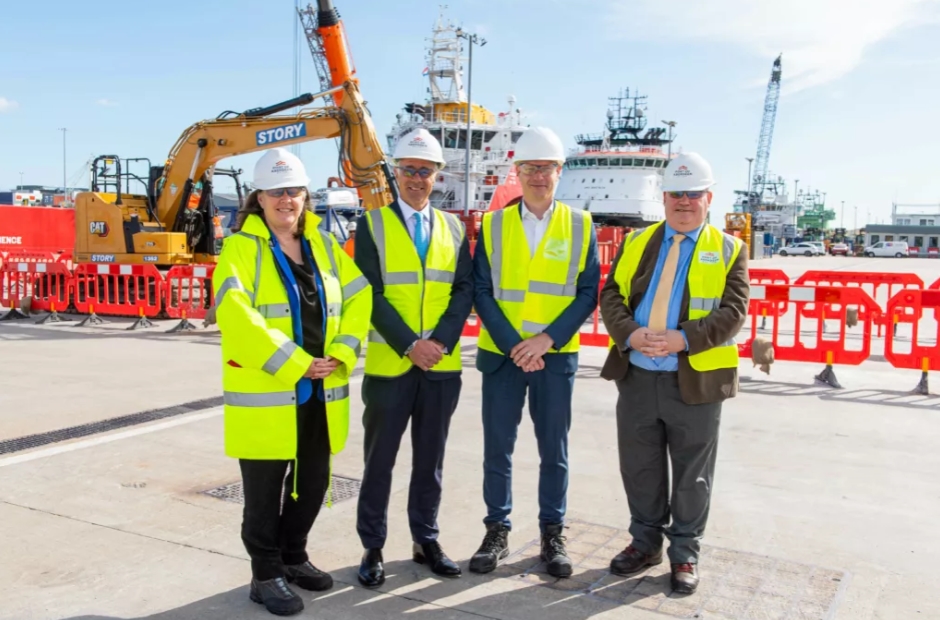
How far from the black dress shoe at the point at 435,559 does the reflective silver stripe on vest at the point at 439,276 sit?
1307mm

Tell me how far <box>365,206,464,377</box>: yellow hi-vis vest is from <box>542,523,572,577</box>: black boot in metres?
0.97

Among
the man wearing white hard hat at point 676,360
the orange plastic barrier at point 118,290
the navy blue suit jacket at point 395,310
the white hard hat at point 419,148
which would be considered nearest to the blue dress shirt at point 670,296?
the man wearing white hard hat at point 676,360

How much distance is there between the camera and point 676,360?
13.1ft

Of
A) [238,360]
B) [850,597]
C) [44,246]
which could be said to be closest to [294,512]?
[238,360]

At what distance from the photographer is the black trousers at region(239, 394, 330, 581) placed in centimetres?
360

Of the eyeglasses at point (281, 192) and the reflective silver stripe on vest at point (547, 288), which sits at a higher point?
the eyeglasses at point (281, 192)

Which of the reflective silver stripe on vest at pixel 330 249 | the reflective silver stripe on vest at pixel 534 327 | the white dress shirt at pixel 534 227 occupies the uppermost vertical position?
the white dress shirt at pixel 534 227

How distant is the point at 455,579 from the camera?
3924mm

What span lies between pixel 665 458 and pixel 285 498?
75.2 inches

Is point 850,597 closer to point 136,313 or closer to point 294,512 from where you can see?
point 294,512

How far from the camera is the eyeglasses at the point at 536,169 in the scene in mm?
4094

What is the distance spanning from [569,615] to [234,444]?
1.65 meters

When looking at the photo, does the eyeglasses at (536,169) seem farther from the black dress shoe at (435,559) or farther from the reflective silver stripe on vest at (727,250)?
the black dress shoe at (435,559)

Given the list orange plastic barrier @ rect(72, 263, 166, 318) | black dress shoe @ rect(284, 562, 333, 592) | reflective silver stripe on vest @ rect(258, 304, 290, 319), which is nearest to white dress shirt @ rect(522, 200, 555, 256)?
reflective silver stripe on vest @ rect(258, 304, 290, 319)
